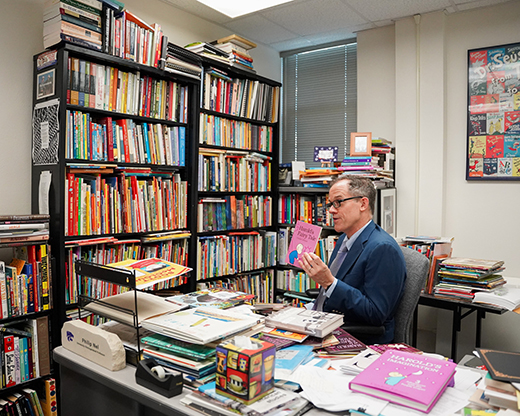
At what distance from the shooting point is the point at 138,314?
1509mm

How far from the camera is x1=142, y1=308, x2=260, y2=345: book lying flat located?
4.32ft

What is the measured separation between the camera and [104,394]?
1.45m

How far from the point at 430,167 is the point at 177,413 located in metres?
3.11

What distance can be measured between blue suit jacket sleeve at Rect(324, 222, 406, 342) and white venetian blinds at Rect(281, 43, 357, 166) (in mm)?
2418

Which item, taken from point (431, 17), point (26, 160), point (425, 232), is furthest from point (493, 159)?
point (26, 160)

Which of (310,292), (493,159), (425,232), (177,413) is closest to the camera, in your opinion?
(177,413)

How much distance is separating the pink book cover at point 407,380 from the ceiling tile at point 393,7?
2.90m

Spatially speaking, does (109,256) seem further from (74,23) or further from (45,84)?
(74,23)

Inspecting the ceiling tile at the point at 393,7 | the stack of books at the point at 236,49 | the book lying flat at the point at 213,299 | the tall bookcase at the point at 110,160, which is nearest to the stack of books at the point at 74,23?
the tall bookcase at the point at 110,160

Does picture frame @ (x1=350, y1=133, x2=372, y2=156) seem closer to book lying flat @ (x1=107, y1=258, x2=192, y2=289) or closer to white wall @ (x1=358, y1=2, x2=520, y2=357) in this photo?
white wall @ (x1=358, y1=2, x2=520, y2=357)

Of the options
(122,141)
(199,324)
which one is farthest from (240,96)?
(199,324)

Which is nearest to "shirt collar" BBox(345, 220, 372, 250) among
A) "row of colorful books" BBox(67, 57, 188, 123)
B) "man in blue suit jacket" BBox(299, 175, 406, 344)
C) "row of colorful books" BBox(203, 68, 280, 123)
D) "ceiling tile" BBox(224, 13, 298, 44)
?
"man in blue suit jacket" BBox(299, 175, 406, 344)

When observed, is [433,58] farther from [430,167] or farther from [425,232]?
[425,232]

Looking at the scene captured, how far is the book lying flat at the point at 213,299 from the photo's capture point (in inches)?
70.5
